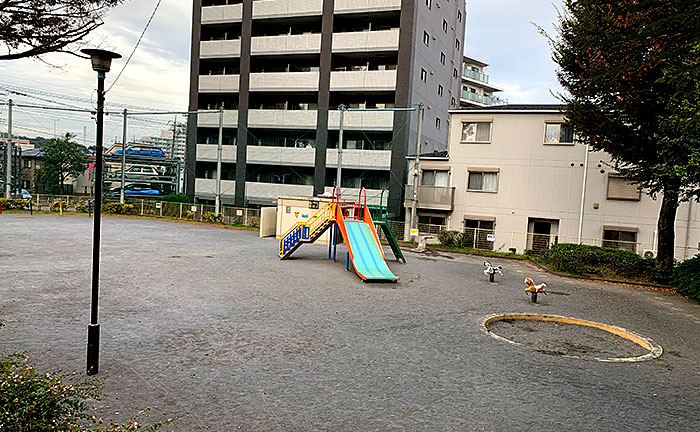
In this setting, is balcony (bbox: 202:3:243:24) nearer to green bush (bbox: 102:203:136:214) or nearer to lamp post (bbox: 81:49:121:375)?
green bush (bbox: 102:203:136:214)

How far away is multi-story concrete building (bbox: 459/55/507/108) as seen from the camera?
5525 cm

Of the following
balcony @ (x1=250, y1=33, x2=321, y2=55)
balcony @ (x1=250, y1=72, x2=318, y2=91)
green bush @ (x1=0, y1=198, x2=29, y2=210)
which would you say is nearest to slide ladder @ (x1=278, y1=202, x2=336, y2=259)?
balcony @ (x1=250, y1=72, x2=318, y2=91)

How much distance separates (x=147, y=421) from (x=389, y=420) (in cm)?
268

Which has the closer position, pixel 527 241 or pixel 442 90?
pixel 527 241

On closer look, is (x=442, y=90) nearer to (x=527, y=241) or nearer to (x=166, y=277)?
(x=527, y=241)

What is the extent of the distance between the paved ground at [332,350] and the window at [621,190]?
9.89m

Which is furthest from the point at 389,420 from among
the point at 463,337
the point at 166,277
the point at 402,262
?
the point at 402,262

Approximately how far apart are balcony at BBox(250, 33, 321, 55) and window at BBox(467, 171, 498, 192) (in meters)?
14.9

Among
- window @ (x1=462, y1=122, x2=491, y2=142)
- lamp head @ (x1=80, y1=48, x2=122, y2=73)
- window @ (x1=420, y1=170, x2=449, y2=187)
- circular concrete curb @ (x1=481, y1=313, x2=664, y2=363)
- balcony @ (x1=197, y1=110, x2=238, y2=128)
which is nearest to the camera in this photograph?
lamp head @ (x1=80, y1=48, x2=122, y2=73)

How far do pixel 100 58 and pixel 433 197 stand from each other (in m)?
22.6

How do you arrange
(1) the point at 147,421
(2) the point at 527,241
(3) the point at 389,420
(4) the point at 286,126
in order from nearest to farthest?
(1) the point at 147,421, (3) the point at 389,420, (2) the point at 527,241, (4) the point at 286,126

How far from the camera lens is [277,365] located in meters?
6.97

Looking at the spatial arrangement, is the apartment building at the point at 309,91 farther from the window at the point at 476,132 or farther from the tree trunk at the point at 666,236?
the tree trunk at the point at 666,236

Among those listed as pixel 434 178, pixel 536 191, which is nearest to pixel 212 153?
pixel 434 178
